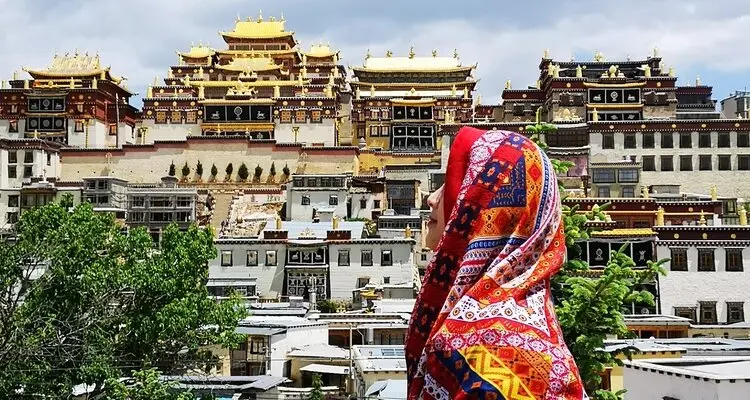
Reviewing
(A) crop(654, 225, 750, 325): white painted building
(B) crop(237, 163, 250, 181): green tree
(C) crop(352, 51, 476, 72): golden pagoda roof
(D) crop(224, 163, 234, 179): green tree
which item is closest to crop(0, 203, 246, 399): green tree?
(A) crop(654, 225, 750, 325): white painted building

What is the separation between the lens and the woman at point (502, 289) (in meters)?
4.08

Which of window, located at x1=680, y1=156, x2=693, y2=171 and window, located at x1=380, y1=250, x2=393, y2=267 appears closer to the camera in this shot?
window, located at x1=380, y1=250, x2=393, y2=267

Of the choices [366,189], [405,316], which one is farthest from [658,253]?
[366,189]

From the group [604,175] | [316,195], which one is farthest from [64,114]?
[604,175]

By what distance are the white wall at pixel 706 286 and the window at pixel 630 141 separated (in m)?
15.4

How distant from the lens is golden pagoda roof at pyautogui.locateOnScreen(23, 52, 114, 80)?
66688 mm

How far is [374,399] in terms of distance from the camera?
66.1 ft

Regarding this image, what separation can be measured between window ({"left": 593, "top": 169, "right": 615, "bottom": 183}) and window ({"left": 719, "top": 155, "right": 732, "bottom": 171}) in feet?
24.0

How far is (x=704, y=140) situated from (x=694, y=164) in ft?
4.66

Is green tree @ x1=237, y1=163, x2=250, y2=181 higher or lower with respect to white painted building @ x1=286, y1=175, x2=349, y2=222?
higher

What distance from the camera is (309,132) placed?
63.3 meters

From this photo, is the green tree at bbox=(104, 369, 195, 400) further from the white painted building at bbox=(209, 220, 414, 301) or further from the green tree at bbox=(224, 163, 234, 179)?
the green tree at bbox=(224, 163, 234, 179)

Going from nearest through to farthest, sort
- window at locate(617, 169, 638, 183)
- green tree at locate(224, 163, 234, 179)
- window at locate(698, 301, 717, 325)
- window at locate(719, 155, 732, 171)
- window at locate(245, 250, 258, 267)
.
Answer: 1. window at locate(698, 301, 717, 325)
2. window at locate(245, 250, 258, 267)
3. window at locate(617, 169, 638, 183)
4. window at locate(719, 155, 732, 171)
5. green tree at locate(224, 163, 234, 179)

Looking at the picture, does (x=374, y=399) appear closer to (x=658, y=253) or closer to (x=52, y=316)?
(x=52, y=316)
